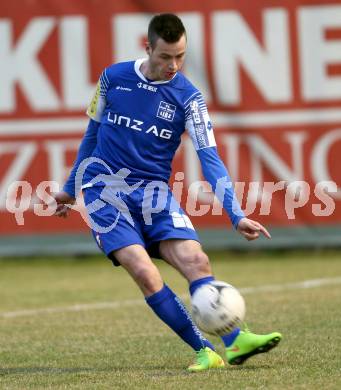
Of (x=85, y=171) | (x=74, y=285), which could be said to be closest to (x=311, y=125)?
(x=74, y=285)

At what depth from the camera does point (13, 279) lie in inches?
494

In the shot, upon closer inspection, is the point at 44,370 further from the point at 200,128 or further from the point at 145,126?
the point at 200,128

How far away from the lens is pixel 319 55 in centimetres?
1345

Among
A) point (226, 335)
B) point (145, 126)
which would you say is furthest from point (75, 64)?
point (226, 335)

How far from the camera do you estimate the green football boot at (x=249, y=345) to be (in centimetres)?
593

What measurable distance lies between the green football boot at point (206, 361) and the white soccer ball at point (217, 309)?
331mm

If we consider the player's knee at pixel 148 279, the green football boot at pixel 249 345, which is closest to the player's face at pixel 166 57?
the player's knee at pixel 148 279

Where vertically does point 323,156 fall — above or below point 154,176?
below

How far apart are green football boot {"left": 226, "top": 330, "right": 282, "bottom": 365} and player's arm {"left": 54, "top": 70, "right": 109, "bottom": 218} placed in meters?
1.54

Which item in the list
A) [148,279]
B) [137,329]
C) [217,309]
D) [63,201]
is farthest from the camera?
[137,329]

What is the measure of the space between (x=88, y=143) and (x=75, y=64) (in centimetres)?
701

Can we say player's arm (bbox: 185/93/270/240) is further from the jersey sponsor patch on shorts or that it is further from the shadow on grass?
the shadow on grass

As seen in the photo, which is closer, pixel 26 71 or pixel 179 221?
pixel 179 221

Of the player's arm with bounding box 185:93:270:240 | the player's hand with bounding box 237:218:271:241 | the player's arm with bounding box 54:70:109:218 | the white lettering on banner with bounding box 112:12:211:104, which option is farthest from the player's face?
the white lettering on banner with bounding box 112:12:211:104
